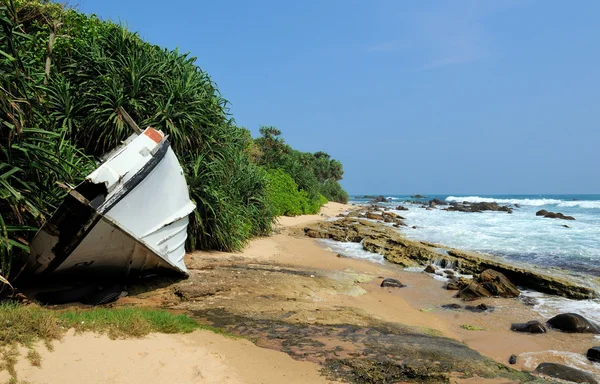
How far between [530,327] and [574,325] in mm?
701

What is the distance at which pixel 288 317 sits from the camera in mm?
5695

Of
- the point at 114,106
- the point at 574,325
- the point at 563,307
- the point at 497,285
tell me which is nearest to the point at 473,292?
the point at 497,285

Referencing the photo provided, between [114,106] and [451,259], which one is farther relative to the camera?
[451,259]

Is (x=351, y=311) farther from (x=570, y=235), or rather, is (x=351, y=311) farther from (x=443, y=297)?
(x=570, y=235)

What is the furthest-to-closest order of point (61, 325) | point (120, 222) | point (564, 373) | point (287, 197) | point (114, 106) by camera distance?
point (287, 197), point (114, 106), point (120, 222), point (564, 373), point (61, 325)

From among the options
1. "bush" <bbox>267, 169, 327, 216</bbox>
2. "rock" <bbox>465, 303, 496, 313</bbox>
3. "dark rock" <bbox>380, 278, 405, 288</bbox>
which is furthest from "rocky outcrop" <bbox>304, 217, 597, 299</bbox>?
"bush" <bbox>267, 169, 327, 216</bbox>

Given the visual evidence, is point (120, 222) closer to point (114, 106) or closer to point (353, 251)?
point (114, 106)

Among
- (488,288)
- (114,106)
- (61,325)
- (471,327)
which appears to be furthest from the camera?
(488,288)

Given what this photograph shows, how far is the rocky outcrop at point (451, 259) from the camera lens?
8.77 m

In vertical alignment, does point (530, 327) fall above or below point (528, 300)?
above

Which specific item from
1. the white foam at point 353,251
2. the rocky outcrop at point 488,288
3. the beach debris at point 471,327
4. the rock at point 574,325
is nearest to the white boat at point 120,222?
the beach debris at point 471,327

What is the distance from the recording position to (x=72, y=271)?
18.9 ft

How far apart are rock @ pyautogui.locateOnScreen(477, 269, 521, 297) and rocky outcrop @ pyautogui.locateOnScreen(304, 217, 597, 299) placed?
795 mm

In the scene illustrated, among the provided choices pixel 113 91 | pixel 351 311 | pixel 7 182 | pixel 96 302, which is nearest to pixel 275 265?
pixel 351 311
